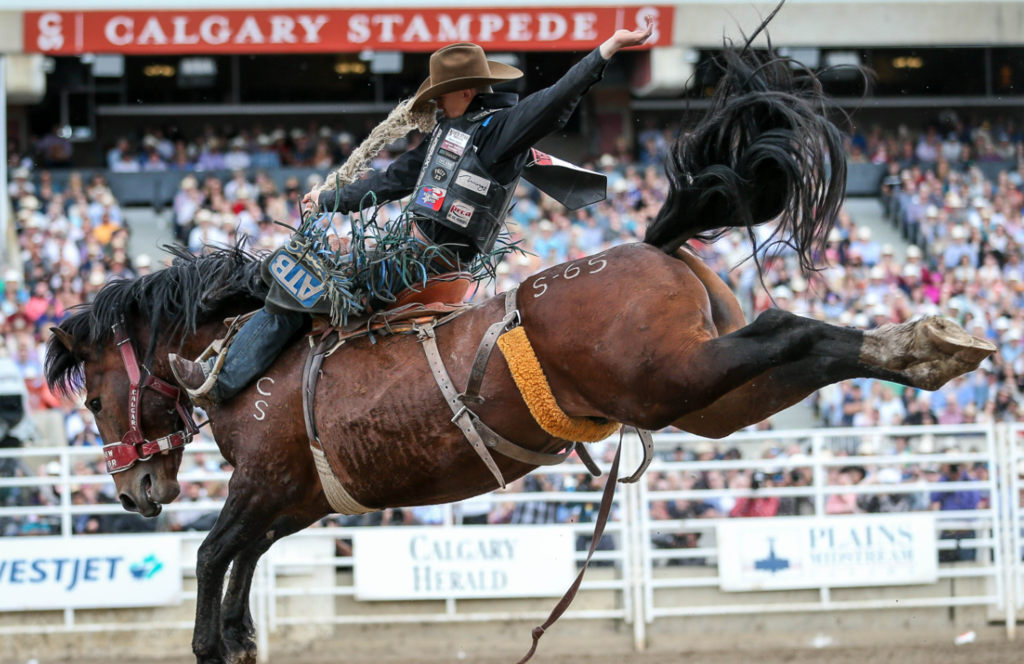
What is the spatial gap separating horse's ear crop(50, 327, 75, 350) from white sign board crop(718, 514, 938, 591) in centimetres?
585

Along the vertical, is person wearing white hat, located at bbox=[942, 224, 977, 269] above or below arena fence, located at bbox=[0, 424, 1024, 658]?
above

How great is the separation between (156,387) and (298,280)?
1.04 metres

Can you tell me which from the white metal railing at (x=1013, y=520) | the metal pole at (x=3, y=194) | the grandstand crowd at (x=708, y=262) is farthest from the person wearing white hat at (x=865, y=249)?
the metal pole at (x=3, y=194)

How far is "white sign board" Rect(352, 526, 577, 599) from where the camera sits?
888 centimetres

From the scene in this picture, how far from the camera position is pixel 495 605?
9.02 m

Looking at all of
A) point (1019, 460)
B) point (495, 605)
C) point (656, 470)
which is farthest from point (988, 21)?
point (495, 605)

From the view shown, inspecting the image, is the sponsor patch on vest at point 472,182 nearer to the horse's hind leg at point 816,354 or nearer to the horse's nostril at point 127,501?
the horse's hind leg at point 816,354

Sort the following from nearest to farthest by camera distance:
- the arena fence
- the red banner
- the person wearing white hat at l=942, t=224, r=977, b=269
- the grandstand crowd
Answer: the arena fence, the grandstand crowd, the person wearing white hat at l=942, t=224, r=977, b=269, the red banner

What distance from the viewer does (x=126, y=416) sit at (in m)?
4.78

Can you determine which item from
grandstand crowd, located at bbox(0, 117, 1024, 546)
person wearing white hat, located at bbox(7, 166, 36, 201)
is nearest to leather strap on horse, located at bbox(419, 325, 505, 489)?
grandstand crowd, located at bbox(0, 117, 1024, 546)

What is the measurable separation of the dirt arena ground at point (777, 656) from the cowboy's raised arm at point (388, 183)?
5161mm

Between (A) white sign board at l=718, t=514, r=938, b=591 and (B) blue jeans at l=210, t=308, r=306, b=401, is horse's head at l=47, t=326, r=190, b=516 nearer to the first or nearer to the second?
(B) blue jeans at l=210, t=308, r=306, b=401

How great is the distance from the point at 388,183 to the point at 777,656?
581 centimetres

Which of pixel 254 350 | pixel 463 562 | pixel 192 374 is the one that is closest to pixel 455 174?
pixel 254 350
